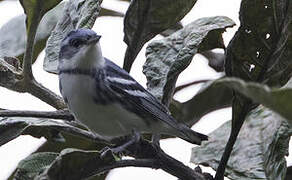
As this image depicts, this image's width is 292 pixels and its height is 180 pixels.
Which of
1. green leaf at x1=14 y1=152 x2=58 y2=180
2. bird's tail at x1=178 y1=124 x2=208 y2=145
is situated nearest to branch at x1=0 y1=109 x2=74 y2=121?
green leaf at x1=14 y1=152 x2=58 y2=180

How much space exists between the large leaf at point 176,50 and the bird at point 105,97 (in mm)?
148

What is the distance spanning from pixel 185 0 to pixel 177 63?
0.19 m

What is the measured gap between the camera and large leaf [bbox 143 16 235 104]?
1744 millimetres

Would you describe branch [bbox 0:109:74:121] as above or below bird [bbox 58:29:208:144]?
above

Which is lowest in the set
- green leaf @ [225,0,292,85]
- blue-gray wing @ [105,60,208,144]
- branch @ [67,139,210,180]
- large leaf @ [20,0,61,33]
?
blue-gray wing @ [105,60,208,144]

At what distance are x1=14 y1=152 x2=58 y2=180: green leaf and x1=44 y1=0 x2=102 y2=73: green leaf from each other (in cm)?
38

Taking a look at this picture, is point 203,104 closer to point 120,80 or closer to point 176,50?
point 120,80

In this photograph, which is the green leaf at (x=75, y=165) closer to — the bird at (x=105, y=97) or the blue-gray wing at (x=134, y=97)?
the bird at (x=105, y=97)

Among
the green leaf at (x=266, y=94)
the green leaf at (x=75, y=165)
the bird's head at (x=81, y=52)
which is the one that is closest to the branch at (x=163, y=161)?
the green leaf at (x=75, y=165)

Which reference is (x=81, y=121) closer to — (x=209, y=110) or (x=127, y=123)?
(x=127, y=123)

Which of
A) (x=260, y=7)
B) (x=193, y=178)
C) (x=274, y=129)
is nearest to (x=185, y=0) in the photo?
(x=260, y=7)

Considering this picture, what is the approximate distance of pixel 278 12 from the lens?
153 cm

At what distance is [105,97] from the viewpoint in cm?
220

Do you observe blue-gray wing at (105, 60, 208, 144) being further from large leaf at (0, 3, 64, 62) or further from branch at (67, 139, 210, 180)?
branch at (67, 139, 210, 180)
